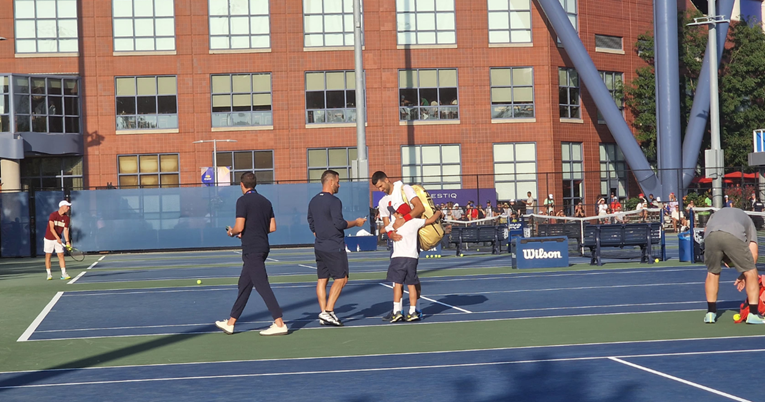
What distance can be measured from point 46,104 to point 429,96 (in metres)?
19.4

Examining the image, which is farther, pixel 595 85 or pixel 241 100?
pixel 241 100

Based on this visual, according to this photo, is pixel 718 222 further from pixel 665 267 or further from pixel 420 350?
pixel 665 267

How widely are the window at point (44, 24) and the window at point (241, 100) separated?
7.59m

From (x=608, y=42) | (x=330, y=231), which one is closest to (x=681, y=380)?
(x=330, y=231)

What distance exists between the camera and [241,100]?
50.5 m

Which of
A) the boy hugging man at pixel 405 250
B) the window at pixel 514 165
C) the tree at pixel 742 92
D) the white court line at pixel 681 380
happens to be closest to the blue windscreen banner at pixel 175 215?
the window at pixel 514 165

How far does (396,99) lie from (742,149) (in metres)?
19.3

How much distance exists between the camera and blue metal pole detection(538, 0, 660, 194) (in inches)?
1900

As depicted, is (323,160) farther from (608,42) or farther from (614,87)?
(608,42)

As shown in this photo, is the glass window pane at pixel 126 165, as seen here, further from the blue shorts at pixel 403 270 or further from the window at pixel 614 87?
the blue shorts at pixel 403 270

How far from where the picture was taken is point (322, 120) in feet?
167

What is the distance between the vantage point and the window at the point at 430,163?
2005 inches

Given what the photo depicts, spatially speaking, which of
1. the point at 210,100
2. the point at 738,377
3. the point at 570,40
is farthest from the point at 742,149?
the point at 738,377

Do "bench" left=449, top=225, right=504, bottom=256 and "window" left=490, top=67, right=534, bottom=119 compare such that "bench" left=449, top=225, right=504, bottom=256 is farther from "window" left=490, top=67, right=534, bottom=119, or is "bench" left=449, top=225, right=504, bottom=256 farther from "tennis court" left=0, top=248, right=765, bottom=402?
"window" left=490, top=67, right=534, bottom=119
